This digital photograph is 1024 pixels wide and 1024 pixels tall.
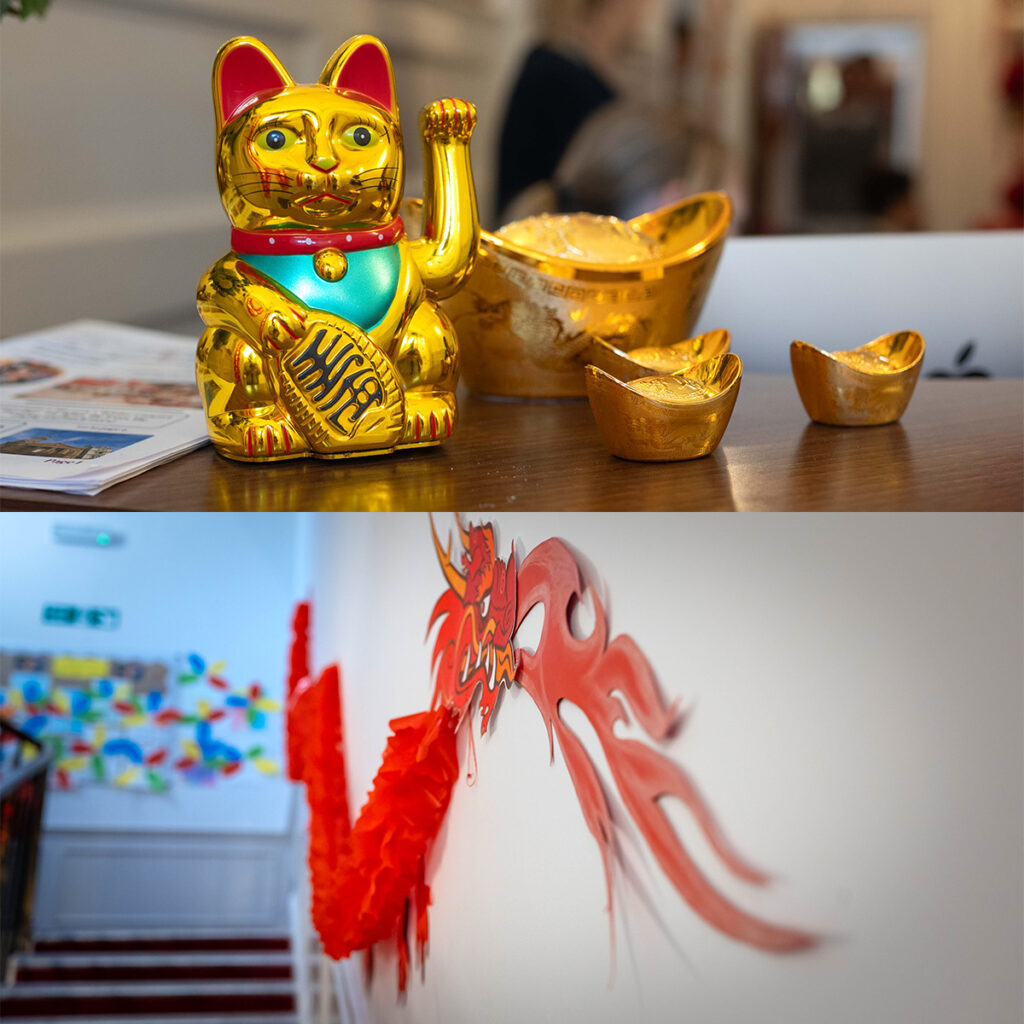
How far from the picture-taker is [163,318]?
4.35 ft

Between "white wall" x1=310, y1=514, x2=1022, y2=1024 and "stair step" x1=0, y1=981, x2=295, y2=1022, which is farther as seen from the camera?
"stair step" x1=0, y1=981, x2=295, y2=1022

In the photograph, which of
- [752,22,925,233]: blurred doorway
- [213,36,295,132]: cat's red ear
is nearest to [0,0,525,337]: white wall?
[213,36,295,132]: cat's red ear

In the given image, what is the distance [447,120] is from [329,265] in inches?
4.1

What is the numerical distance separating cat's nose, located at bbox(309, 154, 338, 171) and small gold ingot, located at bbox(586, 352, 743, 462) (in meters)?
0.15

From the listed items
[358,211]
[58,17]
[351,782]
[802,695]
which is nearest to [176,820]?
[351,782]

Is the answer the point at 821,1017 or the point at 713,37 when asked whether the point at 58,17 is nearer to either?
the point at 821,1017

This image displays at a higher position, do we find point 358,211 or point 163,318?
point 358,211

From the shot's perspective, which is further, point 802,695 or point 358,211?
point 358,211

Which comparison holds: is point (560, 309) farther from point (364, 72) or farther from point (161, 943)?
point (161, 943)

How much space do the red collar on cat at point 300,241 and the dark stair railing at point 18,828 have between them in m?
0.78

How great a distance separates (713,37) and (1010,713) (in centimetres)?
361

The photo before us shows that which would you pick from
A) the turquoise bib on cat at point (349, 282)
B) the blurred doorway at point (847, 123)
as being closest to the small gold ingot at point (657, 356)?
the turquoise bib on cat at point (349, 282)

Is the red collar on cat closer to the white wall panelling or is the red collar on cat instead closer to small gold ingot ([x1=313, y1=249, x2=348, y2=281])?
small gold ingot ([x1=313, y1=249, x2=348, y2=281])

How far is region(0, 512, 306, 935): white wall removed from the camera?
4.71 ft
